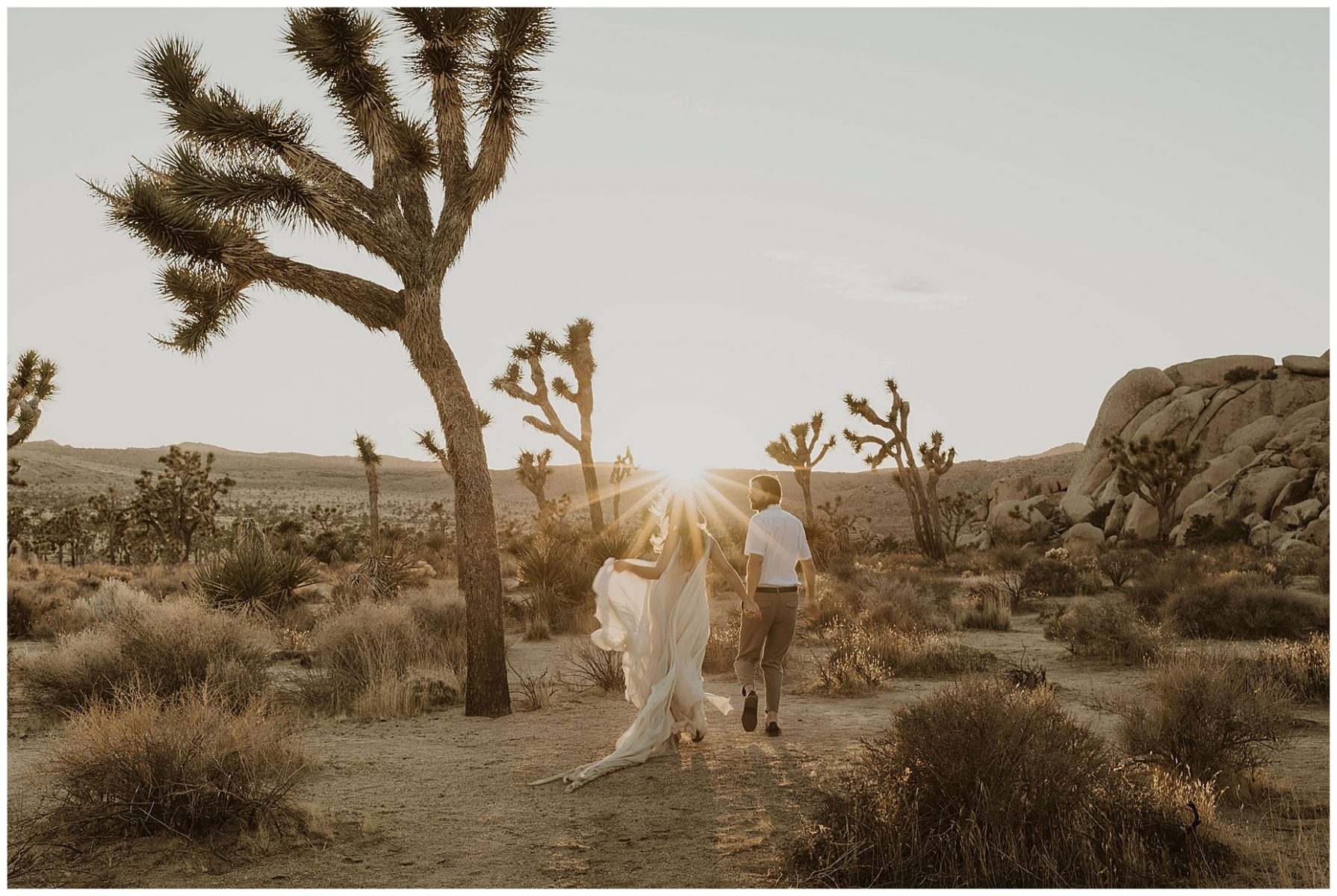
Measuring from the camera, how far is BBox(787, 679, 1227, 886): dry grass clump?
4.06 metres

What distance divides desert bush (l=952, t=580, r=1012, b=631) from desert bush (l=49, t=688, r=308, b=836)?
11768 millimetres

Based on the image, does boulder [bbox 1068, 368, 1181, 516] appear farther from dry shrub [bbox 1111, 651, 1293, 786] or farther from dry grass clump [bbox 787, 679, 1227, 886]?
dry grass clump [bbox 787, 679, 1227, 886]

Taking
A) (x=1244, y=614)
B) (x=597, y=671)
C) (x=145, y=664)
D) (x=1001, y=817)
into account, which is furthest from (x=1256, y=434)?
(x=145, y=664)

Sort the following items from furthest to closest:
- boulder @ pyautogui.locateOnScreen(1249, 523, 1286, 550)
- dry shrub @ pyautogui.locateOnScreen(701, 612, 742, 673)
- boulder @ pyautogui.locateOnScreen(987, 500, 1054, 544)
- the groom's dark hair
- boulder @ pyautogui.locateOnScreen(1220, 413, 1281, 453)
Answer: boulder @ pyautogui.locateOnScreen(987, 500, 1054, 544), boulder @ pyautogui.locateOnScreen(1220, 413, 1281, 453), boulder @ pyautogui.locateOnScreen(1249, 523, 1286, 550), dry shrub @ pyautogui.locateOnScreen(701, 612, 742, 673), the groom's dark hair

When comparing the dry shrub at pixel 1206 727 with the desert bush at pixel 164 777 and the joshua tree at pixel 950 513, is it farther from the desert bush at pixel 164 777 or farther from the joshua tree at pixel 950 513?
the joshua tree at pixel 950 513

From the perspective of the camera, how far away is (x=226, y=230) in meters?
8.57

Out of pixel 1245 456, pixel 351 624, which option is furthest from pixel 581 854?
pixel 1245 456

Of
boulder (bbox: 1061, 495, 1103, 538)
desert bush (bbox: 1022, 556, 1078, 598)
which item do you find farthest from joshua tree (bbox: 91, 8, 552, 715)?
boulder (bbox: 1061, 495, 1103, 538)

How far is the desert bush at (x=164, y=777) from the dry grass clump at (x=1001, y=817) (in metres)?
3.15

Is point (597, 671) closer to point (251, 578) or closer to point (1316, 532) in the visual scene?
point (251, 578)

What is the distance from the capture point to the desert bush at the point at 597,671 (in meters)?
9.91

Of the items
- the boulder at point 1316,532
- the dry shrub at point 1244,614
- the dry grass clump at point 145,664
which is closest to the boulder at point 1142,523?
the boulder at point 1316,532

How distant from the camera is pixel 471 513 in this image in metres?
8.78


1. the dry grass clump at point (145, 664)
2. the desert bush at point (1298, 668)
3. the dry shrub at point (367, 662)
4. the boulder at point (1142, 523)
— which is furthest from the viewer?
the boulder at point (1142, 523)
